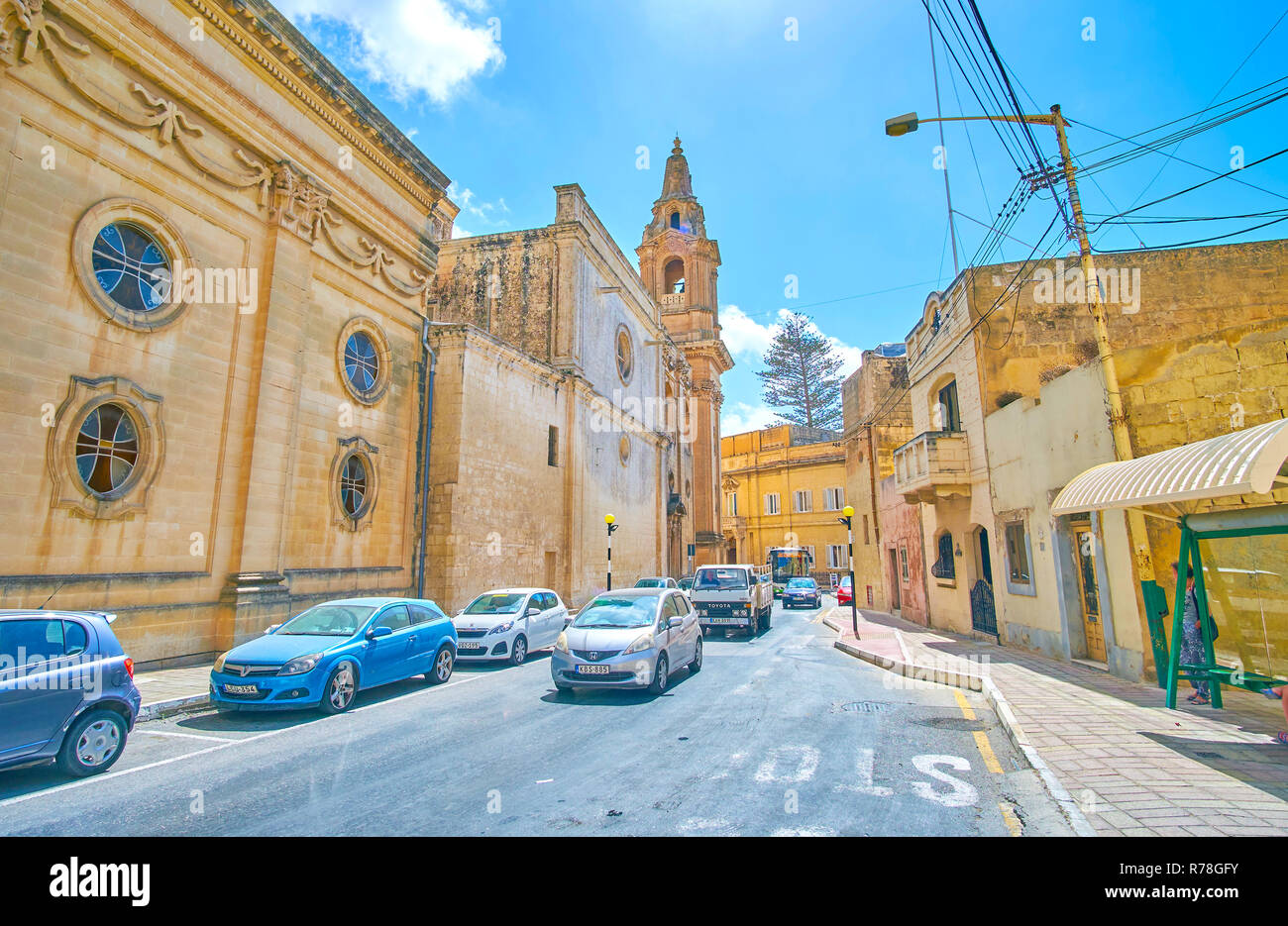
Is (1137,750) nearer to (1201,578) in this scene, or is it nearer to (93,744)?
(1201,578)

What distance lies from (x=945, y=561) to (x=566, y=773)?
16.4 m

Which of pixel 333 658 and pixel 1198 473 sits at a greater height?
pixel 1198 473

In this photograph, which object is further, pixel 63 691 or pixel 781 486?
pixel 781 486

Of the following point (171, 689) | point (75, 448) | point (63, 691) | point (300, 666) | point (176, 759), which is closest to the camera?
point (63, 691)

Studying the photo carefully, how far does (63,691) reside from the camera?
5.73 m

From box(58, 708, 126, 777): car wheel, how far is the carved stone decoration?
17.2 ft

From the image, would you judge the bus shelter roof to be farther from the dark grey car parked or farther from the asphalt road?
the dark grey car parked

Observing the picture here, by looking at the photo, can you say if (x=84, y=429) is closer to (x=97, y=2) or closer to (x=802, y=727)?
(x=97, y=2)

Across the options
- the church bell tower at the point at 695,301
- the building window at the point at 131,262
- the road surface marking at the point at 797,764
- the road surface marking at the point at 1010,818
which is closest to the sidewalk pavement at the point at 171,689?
the building window at the point at 131,262

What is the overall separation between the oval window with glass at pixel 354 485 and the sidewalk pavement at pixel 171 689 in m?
4.90

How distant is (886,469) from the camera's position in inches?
1039

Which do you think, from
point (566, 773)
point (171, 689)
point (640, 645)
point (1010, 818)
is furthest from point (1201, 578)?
point (171, 689)

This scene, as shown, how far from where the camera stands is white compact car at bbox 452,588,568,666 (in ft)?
42.7
